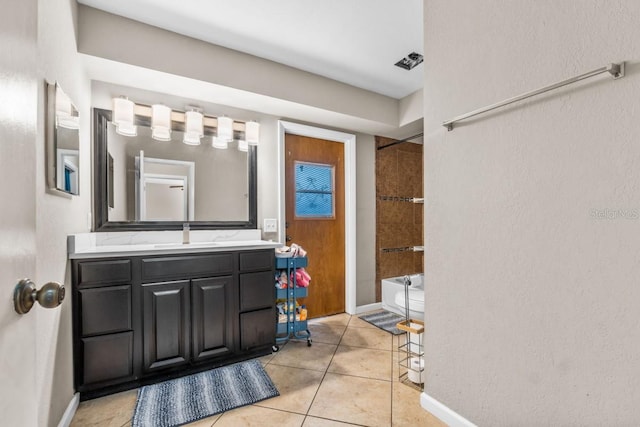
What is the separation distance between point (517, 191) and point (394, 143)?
7.36 ft

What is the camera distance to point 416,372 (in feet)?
6.23

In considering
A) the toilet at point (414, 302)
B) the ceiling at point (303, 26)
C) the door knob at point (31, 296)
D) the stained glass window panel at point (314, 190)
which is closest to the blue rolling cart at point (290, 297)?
the stained glass window panel at point (314, 190)

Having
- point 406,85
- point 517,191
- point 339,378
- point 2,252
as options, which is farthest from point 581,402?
point 406,85

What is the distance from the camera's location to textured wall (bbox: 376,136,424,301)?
3.54m

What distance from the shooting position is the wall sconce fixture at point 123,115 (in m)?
2.16

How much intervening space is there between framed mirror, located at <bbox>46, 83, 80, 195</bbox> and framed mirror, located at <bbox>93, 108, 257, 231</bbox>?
17.0 inches

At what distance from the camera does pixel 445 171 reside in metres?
1.59

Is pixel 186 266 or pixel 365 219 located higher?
pixel 365 219

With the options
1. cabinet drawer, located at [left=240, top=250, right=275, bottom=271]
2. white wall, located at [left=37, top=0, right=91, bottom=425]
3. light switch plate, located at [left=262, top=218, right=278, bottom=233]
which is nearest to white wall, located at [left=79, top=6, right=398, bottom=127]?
white wall, located at [left=37, top=0, right=91, bottom=425]

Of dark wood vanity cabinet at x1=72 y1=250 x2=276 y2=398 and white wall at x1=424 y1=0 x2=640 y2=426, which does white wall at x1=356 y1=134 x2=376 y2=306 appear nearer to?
dark wood vanity cabinet at x1=72 y1=250 x2=276 y2=398

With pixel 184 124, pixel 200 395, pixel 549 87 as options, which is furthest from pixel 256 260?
pixel 549 87

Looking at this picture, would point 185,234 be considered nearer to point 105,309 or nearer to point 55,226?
point 105,309

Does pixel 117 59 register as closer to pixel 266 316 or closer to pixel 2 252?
pixel 2 252

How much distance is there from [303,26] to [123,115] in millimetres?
1494
